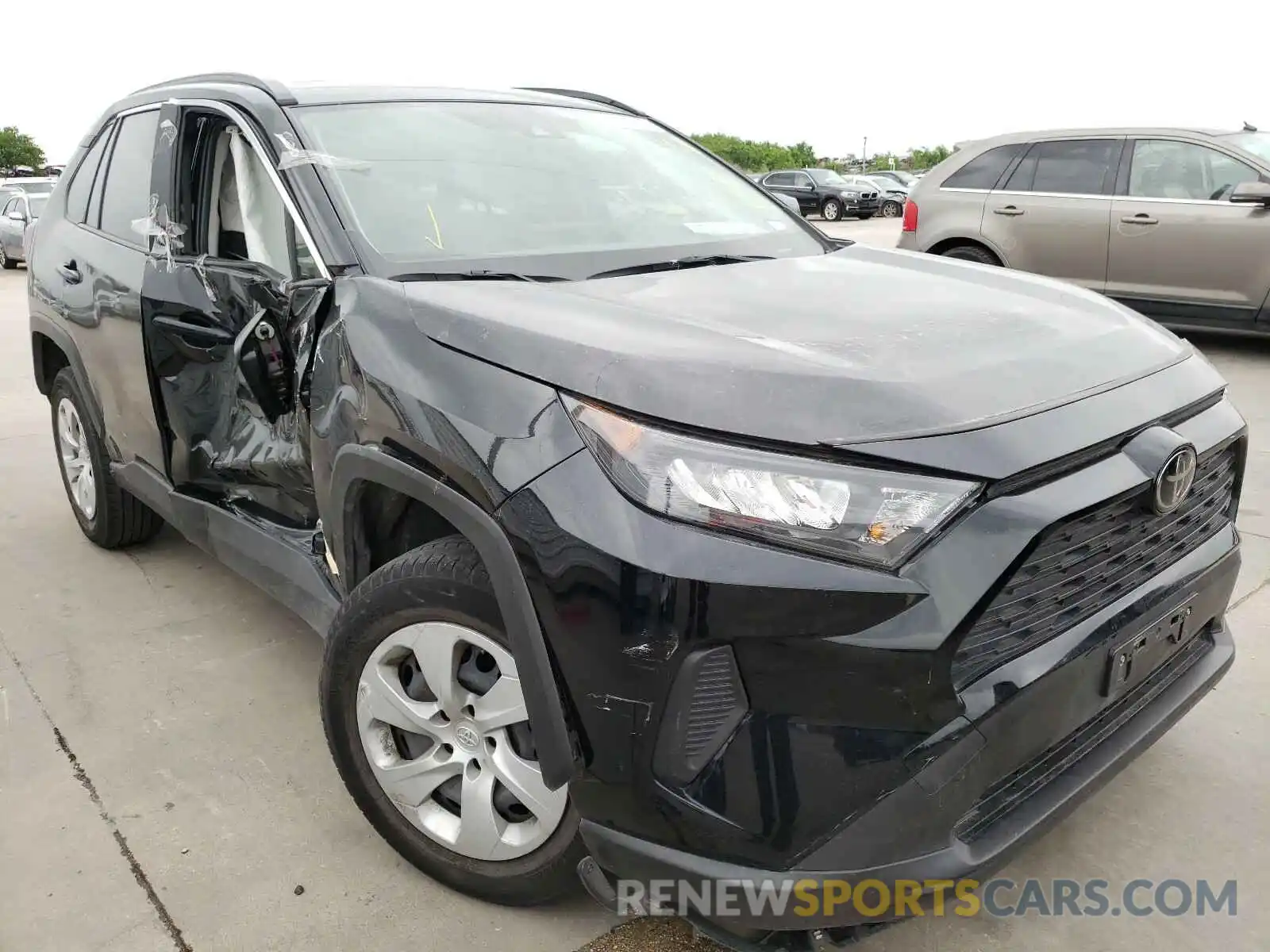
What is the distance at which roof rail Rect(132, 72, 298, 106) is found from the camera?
2.73 metres

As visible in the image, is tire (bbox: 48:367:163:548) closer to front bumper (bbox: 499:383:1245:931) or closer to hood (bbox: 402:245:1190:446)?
hood (bbox: 402:245:1190:446)

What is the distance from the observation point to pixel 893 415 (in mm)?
1628

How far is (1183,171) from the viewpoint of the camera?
24.1 ft

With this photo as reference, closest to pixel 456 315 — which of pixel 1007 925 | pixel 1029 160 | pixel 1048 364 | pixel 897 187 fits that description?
pixel 1048 364

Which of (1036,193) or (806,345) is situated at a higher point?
(1036,193)

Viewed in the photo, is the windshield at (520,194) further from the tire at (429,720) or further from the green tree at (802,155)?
the green tree at (802,155)

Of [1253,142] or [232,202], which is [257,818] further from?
[1253,142]

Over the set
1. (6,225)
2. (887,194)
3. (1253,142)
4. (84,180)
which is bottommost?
(6,225)

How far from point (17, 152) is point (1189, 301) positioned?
2712 inches

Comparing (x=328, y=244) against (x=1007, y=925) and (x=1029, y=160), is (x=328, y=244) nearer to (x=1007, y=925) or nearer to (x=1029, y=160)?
(x=1007, y=925)

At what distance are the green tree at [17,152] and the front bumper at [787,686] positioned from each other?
69.7 m

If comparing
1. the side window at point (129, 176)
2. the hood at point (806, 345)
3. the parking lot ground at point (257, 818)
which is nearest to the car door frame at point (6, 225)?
the side window at point (129, 176)

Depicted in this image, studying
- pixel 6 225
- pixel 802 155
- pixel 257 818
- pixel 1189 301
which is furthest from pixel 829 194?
pixel 802 155

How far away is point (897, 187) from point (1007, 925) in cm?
3110
